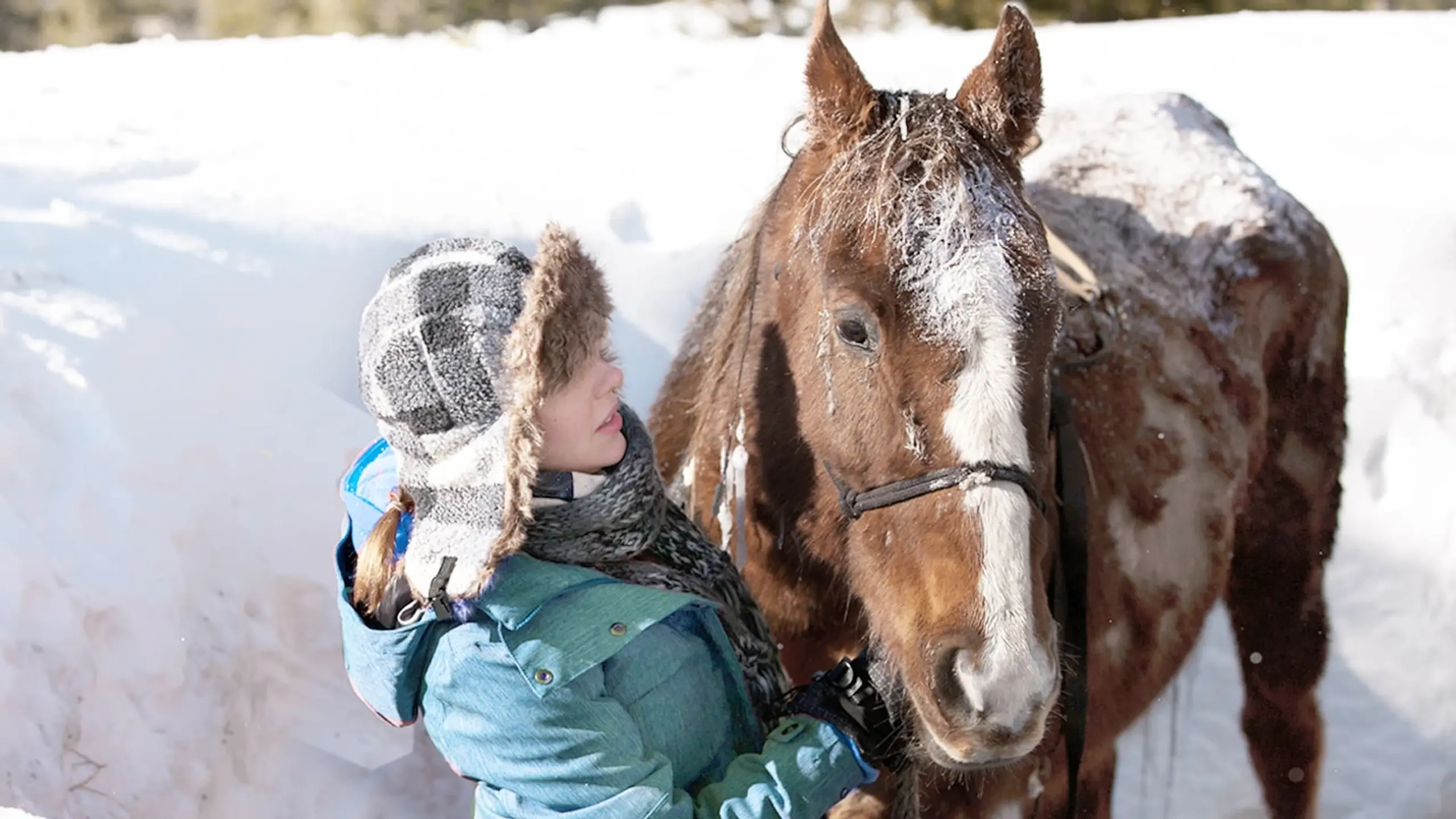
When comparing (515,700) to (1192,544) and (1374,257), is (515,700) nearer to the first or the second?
(1192,544)

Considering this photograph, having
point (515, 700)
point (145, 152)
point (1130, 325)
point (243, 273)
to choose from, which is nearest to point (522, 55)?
point (145, 152)

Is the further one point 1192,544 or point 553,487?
point 1192,544

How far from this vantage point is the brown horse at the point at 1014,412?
1737 millimetres

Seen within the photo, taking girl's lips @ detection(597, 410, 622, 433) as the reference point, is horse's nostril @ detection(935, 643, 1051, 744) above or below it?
below

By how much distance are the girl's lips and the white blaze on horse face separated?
0.49m

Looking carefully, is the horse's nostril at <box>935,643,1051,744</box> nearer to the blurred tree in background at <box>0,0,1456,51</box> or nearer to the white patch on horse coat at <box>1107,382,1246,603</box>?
the white patch on horse coat at <box>1107,382,1246,603</box>

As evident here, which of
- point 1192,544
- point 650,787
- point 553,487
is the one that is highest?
point 553,487

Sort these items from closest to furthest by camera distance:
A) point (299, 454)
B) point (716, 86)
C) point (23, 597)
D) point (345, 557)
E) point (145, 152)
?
point (345, 557) < point (23, 597) < point (299, 454) < point (145, 152) < point (716, 86)

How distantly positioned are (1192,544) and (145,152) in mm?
3489

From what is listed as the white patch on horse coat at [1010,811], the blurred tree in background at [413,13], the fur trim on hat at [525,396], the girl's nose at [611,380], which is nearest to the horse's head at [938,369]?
the girl's nose at [611,380]

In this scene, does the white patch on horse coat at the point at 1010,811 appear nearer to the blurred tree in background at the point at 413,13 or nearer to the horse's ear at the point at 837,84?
the horse's ear at the point at 837,84

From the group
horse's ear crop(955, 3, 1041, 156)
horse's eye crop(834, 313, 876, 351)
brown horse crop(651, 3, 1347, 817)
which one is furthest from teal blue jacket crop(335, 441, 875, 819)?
horse's ear crop(955, 3, 1041, 156)

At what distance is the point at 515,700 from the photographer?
1.56 meters

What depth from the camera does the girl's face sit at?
164 cm
